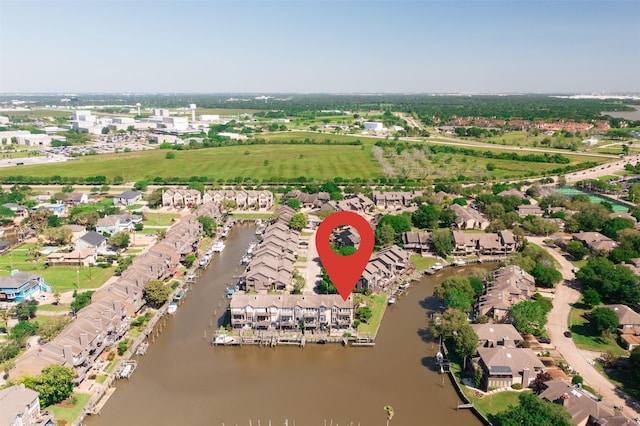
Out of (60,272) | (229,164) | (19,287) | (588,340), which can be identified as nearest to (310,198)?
(60,272)

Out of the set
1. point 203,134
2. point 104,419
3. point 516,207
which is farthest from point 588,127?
point 104,419

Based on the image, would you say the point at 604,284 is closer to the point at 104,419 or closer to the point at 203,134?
the point at 104,419

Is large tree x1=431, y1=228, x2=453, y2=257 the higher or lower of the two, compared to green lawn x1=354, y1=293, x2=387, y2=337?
higher

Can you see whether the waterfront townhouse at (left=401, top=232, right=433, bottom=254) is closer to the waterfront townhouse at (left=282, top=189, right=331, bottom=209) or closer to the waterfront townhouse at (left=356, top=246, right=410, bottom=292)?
the waterfront townhouse at (left=356, top=246, right=410, bottom=292)

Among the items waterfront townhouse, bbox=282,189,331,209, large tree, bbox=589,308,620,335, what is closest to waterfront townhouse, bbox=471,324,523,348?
large tree, bbox=589,308,620,335

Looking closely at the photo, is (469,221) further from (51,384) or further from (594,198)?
(51,384)

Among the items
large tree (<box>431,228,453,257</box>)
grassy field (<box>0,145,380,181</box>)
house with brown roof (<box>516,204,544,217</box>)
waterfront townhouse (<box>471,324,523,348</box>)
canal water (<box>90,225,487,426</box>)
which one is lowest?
canal water (<box>90,225,487,426</box>)
